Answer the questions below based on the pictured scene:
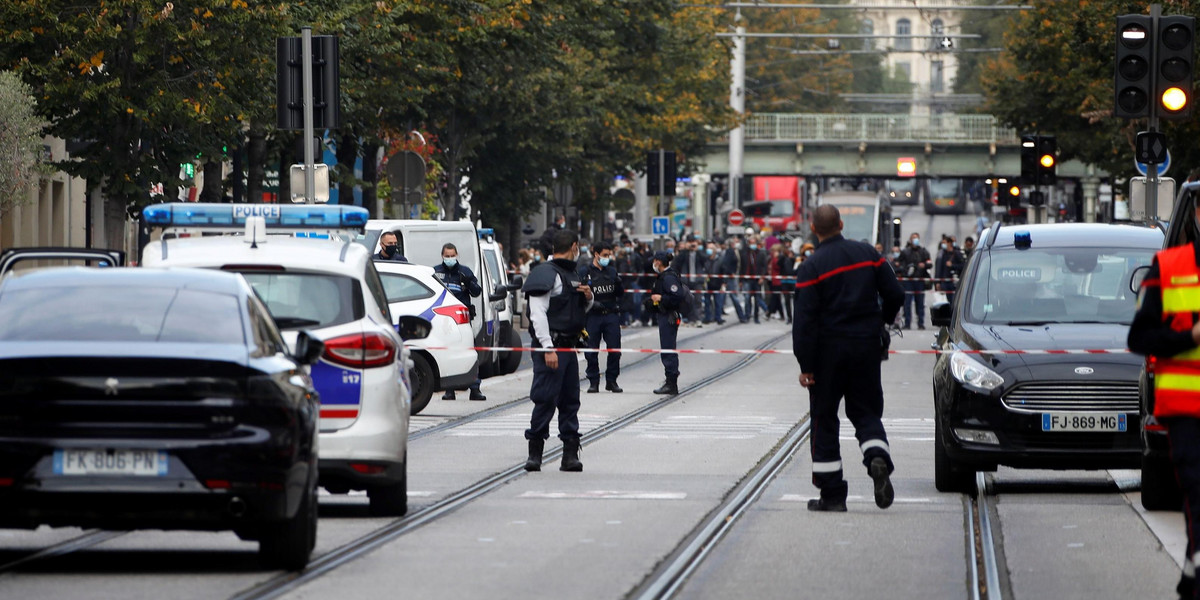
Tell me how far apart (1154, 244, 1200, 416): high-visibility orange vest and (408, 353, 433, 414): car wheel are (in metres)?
13.4

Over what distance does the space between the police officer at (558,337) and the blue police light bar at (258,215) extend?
5.64 feet

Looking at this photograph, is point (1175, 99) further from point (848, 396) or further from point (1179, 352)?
point (1179, 352)

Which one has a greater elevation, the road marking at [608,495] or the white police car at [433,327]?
the white police car at [433,327]

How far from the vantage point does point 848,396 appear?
1308 cm

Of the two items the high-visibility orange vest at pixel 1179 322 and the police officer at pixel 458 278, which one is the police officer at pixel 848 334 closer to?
the high-visibility orange vest at pixel 1179 322

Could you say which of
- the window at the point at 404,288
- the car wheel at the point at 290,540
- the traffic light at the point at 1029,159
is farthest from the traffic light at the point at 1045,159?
the car wheel at the point at 290,540

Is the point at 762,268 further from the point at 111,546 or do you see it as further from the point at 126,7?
the point at 111,546

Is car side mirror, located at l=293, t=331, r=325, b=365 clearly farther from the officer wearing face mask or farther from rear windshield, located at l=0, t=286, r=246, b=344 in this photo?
the officer wearing face mask

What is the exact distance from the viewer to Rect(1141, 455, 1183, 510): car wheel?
13.1 metres

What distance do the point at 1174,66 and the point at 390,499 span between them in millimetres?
11601

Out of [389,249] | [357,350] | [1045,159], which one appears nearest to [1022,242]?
[357,350]

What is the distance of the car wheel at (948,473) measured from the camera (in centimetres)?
1439

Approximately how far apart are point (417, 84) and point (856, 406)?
23.9 metres

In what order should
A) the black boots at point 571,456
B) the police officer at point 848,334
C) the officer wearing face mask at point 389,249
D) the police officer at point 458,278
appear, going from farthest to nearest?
1. the police officer at point 458,278
2. the officer wearing face mask at point 389,249
3. the black boots at point 571,456
4. the police officer at point 848,334
